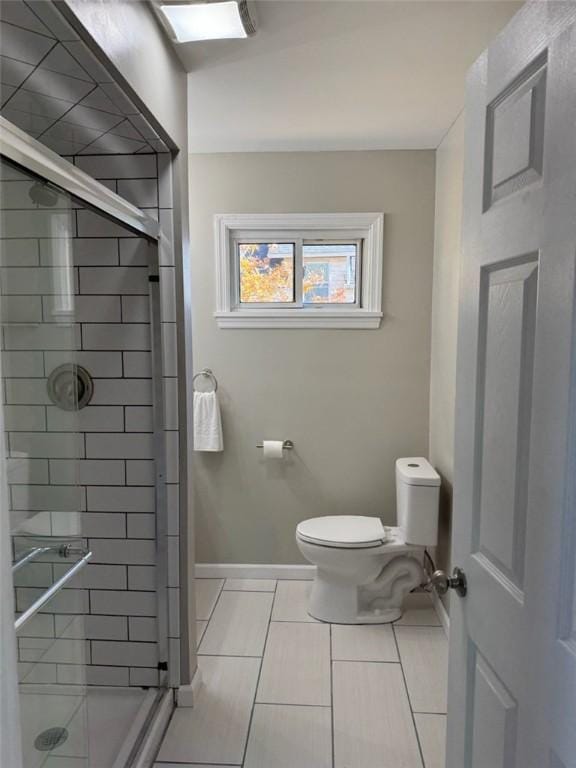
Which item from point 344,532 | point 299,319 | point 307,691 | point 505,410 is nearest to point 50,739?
point 307,691

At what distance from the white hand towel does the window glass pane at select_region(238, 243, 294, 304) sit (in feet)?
2.00

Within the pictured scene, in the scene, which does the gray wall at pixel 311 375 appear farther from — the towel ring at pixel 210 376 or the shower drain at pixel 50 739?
the shower drain at pixel 50 739

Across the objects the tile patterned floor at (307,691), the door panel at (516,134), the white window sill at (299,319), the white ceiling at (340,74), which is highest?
the white ceiling at (340,74)

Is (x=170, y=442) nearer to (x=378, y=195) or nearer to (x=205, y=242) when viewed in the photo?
(x=205, y=242)

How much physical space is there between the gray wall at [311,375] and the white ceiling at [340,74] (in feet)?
0.53

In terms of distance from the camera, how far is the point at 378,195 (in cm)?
285

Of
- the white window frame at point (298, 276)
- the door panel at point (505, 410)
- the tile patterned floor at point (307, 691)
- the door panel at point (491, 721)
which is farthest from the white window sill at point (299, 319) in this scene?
the door panel at point (491, 721)

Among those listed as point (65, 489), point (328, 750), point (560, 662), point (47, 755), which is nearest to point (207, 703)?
point (328, 750)

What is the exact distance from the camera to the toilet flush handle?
3.93 ft

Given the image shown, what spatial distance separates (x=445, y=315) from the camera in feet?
8.55

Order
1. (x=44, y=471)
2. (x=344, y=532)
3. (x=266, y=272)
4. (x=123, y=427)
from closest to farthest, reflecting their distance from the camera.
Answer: (x=44, y=471) → (x=123, y=427) → (x=344, y=532) → (x=266, y=272)

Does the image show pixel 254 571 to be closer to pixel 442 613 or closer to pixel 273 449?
pixel 273 449

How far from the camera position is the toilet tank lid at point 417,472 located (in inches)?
99.4

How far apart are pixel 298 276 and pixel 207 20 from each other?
154cm
